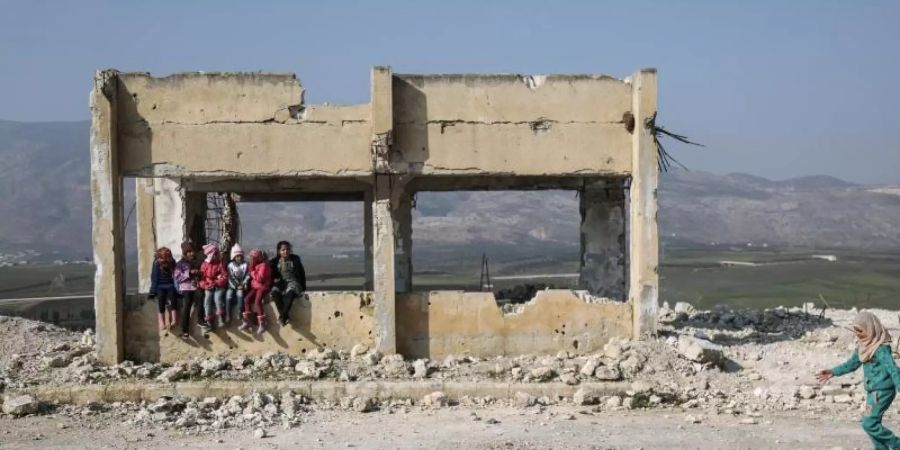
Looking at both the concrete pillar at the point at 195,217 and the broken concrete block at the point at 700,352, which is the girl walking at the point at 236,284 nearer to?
the concrete pillar at the point at 195,217

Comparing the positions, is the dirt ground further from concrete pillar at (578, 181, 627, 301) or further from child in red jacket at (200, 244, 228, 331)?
concrete pillar at (578, 181, 627, 301)

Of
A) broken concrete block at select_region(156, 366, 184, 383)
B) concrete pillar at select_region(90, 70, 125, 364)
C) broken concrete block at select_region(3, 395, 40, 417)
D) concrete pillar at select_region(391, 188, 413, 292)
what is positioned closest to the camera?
broken concrete block at select_region(3, 395, 40, 417)

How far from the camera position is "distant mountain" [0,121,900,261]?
7594 cm

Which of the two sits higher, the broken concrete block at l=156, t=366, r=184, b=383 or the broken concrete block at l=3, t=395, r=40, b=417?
the broken concrete block at l=156, t=366, r=184, b=383

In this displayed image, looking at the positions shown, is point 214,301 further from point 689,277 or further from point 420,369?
point 689,277

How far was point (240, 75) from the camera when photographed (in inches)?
445

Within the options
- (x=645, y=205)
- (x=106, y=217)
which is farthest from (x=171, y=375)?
(x=645, y=205)

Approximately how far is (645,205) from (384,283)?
3.30 meters

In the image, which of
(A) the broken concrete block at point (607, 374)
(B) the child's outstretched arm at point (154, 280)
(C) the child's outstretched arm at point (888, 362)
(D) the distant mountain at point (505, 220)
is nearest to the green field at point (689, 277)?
(A) the broken concrete block at point (607, 374)

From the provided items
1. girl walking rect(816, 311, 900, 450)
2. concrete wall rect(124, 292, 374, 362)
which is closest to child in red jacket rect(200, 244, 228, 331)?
concrete wall rect(124, 292, 374, 362)

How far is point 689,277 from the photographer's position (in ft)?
128

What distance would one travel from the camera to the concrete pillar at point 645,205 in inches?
446

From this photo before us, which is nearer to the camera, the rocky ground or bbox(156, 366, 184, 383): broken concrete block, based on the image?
the rocky ground

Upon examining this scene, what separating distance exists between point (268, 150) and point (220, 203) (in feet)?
22.5
